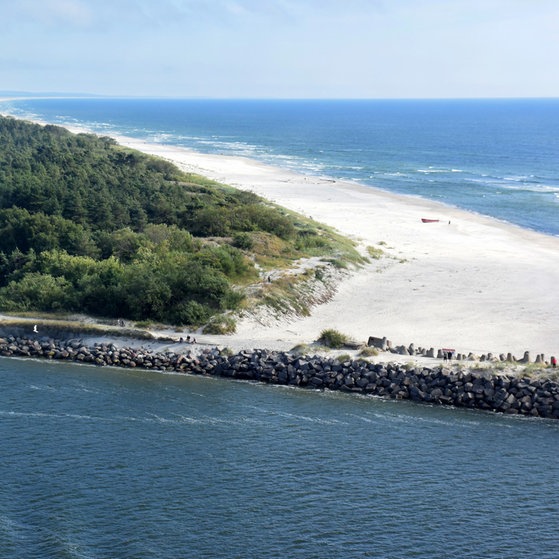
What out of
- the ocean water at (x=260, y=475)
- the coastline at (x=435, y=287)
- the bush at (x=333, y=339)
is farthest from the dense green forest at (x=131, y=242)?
the ocean water at (x=260, y=475)

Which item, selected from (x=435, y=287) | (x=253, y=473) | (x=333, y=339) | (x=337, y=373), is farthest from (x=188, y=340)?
(x=435, y=287)

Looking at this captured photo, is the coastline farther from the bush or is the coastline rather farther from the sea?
the sea

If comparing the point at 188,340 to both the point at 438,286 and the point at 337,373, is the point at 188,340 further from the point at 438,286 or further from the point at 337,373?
the point at 438,286

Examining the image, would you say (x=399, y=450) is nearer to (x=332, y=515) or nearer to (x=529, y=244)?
(x=332, y=515)

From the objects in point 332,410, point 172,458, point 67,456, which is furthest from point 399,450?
point 67,456

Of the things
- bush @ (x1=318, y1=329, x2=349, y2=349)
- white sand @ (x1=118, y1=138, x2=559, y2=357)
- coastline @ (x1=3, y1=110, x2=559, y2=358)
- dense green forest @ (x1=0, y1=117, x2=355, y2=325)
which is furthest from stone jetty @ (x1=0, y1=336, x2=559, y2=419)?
dense green forest @ (x1=0, y1=117, x2=355, y2=325)

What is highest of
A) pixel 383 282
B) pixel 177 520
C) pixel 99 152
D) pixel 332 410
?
pixel 99 152

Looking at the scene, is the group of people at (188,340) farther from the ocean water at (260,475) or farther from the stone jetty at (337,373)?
the ocean water at (260,475)
